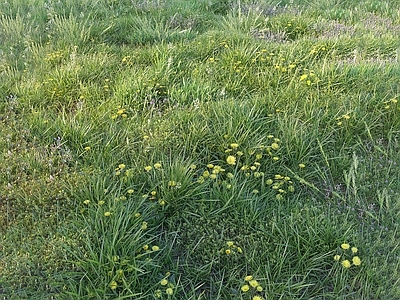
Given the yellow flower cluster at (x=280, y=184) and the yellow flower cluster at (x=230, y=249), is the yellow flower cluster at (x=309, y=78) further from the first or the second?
the yellow flower cluster at (x=230, y=249)

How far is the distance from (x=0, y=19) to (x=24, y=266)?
4.09m

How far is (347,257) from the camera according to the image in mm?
2877

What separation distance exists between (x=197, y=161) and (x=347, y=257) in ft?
4.29

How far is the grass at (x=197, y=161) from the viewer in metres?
2.78

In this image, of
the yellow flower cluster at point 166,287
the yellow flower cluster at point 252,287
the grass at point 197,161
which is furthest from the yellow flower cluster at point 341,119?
the yellow flower cluster at point 166,287

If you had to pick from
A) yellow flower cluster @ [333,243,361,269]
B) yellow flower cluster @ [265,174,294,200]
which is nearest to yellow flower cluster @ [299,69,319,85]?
yellow flower cluster @ [265,174,294,200]

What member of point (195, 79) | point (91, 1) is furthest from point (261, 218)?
point (91, 1)

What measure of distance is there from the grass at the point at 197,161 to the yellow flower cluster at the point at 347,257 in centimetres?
2

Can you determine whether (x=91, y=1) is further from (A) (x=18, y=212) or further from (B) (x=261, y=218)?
(B) (x=261, y=218)

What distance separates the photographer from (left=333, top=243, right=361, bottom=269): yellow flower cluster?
275 cm

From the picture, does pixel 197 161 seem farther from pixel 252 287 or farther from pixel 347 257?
pixel 347 257

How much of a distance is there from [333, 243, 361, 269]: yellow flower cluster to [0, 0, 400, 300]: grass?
19 millimetres

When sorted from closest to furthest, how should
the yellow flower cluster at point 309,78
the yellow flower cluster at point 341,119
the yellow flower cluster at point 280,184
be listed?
the yellow flower cluster at point 280,184, the yellow flower cluster at point 341,119, the yellow flower cluster at point 309,78

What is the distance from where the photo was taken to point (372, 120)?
3986 mm
